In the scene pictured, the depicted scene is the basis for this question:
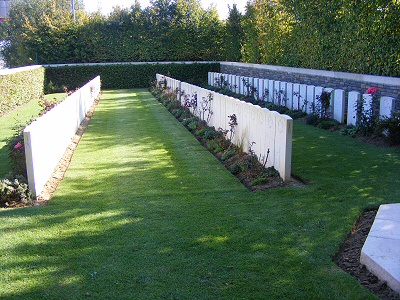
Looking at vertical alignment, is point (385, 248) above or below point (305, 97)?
below

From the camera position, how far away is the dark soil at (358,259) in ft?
11.6

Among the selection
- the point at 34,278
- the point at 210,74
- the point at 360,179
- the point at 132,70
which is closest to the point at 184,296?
the point at 34,278

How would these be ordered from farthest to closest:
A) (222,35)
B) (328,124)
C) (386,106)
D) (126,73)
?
(222,35) → (126,73) → (328,124) → (386,106)

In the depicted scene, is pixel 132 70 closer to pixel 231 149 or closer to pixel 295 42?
pixel 295 42

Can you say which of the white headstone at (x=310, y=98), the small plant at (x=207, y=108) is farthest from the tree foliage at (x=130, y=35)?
the small plant at (x=207, y=108)

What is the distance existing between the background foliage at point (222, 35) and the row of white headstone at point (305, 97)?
1.20 metres

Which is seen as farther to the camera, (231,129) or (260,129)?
(231,129)

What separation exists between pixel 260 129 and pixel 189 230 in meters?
2.87

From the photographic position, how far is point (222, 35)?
30266 millimetres

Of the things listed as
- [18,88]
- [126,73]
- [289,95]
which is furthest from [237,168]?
[126,73]

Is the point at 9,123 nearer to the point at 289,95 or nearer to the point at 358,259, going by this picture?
the point at 289,95

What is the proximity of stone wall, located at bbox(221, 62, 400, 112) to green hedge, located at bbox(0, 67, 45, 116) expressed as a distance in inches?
400

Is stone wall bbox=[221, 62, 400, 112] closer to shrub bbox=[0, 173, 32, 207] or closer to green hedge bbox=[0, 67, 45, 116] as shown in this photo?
shrub bbox=[0, 173, 32, 207]

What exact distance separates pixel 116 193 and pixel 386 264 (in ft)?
12.1
